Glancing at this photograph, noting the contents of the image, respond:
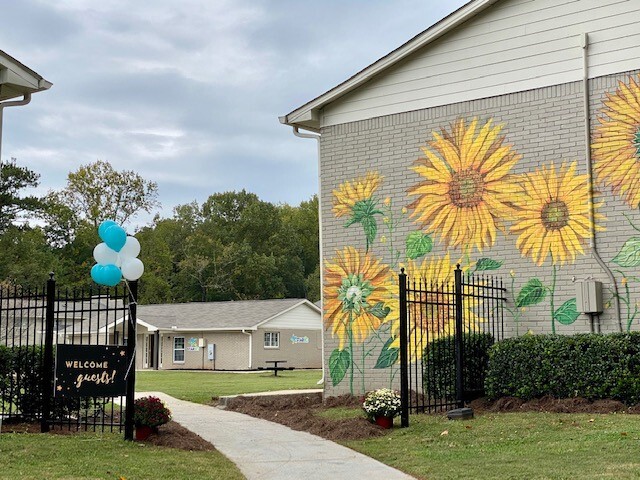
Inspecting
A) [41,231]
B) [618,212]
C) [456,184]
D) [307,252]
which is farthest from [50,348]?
[307,252]

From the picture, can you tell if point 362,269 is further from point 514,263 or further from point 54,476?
point 54,476

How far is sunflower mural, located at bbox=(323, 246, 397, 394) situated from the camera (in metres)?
16.8

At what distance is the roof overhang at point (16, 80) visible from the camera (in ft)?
41.2

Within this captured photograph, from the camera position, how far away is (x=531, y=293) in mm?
15086

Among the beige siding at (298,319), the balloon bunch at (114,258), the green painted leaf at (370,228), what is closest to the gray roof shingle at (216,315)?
the beige siding at (298,319)

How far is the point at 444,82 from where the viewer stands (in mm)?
16484

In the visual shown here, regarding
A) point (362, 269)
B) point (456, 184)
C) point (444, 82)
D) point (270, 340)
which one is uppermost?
point (444, 82)

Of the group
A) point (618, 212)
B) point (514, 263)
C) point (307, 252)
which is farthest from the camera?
point (307, 252)

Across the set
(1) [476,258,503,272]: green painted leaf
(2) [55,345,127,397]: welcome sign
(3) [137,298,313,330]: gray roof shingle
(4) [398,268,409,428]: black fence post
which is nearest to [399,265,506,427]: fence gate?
(4) [398,268,409,428]: black fence post

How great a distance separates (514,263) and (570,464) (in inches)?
260

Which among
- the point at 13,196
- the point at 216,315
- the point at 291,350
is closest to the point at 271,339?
the point at 291,350

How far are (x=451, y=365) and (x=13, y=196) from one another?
43.9m

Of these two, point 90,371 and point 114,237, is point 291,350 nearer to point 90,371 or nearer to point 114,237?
point 90,371

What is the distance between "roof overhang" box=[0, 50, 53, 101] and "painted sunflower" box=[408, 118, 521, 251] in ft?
23.5
